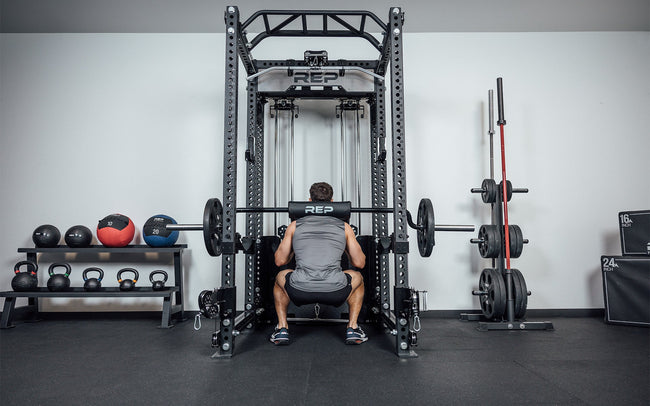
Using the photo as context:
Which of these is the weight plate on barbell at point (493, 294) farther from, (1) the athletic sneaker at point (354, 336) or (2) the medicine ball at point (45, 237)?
(2) the medicine ball at point (45, 237)

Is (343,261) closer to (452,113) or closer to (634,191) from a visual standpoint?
(452,113)

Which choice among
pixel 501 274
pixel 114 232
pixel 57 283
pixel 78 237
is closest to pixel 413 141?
pixel 501 274

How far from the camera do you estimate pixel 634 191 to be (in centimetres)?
352

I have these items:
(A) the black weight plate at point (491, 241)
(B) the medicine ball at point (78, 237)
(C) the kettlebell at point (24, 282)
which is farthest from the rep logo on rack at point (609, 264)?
(C) the kettlebell at point (24, 282)

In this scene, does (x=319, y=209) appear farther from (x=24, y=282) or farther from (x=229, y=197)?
(x=24, y=282)

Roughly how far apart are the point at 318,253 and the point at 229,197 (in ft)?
2.19

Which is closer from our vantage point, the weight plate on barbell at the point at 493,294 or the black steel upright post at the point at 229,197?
the black steel upright post at the point at 229,197

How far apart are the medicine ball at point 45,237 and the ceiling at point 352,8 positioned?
6.33 feet

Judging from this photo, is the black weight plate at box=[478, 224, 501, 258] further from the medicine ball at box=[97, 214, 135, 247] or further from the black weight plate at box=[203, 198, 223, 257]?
the medicine ball at box=[97, 214, 135, 247]

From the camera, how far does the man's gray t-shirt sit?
2.39 m

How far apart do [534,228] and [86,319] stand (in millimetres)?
4159

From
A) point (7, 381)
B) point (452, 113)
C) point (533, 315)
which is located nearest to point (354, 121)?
point (452, 113)

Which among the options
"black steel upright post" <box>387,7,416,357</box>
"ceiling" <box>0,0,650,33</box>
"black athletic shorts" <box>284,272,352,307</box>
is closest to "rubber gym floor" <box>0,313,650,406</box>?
"black athletic shorts" <box>284,272,352,307</box>

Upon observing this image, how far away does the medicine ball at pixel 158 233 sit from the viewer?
10.3 feet
